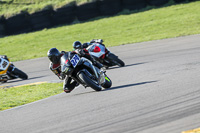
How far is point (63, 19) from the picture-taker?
2597 centimetres

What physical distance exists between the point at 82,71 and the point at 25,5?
21.0m

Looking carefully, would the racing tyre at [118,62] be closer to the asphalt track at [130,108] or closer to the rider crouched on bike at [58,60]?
the asphalt track at [130,108]

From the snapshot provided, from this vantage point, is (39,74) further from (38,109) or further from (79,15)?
(79,15)

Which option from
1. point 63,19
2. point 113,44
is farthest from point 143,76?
point 63,19

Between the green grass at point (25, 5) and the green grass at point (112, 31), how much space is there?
1453mm

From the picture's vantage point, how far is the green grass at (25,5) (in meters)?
25.7

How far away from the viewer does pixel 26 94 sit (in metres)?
10.6

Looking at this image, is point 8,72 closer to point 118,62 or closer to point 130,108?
point 118,62

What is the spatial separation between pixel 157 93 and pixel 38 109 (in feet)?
7.13

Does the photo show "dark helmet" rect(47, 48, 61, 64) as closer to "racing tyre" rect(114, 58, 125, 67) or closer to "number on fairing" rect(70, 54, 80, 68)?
"number on fairing" rect(70, 54, 80, 68)

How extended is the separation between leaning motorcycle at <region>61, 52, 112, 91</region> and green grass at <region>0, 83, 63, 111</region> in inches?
54.8

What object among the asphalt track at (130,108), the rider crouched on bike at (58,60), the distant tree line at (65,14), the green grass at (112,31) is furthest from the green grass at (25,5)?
the rider crouched on bike at (58,60)

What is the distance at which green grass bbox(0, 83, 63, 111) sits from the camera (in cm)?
920

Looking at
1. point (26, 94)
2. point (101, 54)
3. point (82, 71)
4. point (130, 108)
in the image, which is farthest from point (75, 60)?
point (101, 54)
